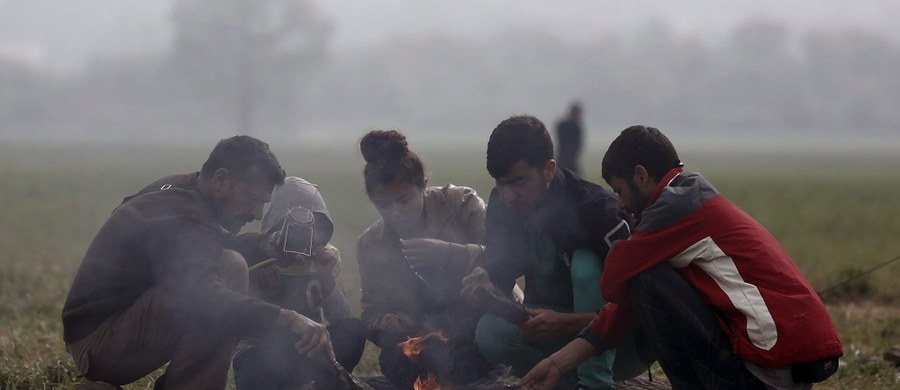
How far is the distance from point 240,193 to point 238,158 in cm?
14

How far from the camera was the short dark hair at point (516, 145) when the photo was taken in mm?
4180

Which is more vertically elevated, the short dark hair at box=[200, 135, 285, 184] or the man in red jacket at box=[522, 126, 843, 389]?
the short dark hair at box=[200, 135, 285, 184]

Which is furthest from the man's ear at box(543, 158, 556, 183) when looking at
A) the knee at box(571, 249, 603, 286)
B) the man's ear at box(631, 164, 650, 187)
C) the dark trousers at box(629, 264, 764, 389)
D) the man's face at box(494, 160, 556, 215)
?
the dark trousers at box(629, 264, 764, 389)

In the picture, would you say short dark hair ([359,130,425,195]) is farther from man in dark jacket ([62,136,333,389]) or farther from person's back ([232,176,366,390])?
man in dark jacket ([62,136,333,389])

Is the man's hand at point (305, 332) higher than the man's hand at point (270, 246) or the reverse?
the reverse

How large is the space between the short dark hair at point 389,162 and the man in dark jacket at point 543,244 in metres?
0.39

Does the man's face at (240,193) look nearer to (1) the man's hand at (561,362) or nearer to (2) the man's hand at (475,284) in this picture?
(2) the man's hand at (475,284)

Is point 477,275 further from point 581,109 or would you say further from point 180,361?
point 581,109

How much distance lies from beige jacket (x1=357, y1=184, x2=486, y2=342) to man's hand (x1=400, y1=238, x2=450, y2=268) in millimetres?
71

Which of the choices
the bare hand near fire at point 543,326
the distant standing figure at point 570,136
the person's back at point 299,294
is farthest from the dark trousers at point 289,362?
the distant standing figure at point 570,136

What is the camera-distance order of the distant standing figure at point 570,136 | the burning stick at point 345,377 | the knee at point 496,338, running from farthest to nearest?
the distant standing figure at point 570,136 → the knee at point 496,338 → the burning stick at point 345,377

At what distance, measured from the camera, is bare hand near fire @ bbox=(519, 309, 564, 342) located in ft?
13.7

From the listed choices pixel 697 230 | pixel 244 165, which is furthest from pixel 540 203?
pixel 244 165

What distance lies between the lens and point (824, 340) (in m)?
3.42
